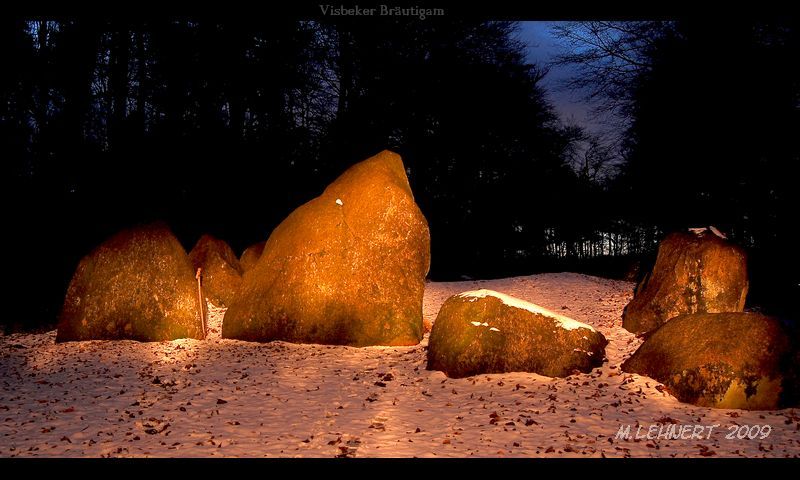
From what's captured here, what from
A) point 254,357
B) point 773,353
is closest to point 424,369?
point 254,357

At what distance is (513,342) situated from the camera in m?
8.31

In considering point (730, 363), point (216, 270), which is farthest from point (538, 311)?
point (216, 270)

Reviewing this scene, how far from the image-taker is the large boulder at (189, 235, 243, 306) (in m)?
14.4

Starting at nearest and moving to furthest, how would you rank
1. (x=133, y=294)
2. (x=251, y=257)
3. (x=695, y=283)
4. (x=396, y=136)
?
1. (x=695, y=283)
2. (x=133, y=294)
3. (x=251, y=257)
4. (x=396, y=136)

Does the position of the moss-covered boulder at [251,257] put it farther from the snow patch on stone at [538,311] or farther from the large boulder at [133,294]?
the snow patch on stone at [538,311]

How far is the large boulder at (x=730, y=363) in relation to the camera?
6.68m

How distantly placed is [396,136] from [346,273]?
15.1 meters

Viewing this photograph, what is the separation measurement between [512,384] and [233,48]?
17.4 metres

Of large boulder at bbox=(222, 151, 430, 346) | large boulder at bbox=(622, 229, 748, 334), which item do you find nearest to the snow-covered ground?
large boulder at bbox=(222, 151, 430, 346)

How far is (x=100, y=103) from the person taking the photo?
2036 cm

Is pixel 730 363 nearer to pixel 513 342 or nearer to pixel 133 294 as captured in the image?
pixel 513 342

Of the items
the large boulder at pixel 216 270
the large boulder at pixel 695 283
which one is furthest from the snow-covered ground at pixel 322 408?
the large boulder at pixel 216 270

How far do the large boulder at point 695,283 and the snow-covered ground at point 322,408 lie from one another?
0.95 m

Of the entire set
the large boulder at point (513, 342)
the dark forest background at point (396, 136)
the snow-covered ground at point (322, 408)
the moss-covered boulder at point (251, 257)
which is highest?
the dark forest background at point (396, 136)
